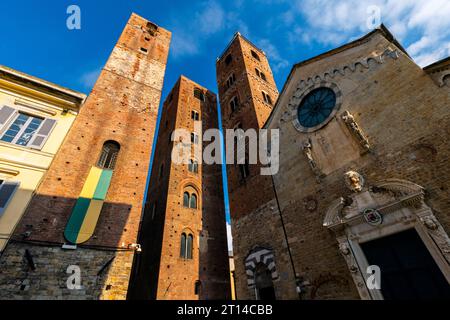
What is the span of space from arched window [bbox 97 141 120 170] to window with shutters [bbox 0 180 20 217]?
299cm

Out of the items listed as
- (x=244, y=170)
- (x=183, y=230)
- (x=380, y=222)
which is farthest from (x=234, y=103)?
(x=380, y=222)

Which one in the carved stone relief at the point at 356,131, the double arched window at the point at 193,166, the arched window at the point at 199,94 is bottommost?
the carved stone relief at the point at 356,131

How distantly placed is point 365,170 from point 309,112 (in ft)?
14.0

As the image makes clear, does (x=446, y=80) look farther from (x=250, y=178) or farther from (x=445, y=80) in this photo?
(x=250, y=178)

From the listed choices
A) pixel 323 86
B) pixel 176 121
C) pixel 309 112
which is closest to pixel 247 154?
pixel 309 112

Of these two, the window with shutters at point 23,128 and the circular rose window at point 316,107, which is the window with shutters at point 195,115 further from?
the window with shutters at point 23,128

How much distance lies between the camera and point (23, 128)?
8961mm

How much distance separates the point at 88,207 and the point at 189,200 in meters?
9.74

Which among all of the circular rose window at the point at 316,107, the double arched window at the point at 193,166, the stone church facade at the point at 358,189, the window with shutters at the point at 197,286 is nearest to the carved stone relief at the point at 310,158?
the stone church facade at the point at 358,189

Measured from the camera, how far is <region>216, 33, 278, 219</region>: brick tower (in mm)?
12727

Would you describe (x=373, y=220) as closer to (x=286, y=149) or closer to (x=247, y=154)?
(x=286, y=149)

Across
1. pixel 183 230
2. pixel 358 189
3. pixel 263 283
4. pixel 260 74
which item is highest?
pixel 260 74

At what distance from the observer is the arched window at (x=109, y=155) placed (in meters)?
10.3

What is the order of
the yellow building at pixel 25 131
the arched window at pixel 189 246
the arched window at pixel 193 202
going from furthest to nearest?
the arched window at pixel 193 202 < the arched window at pixel 189 246 < the yellow building at pixel 25 131
